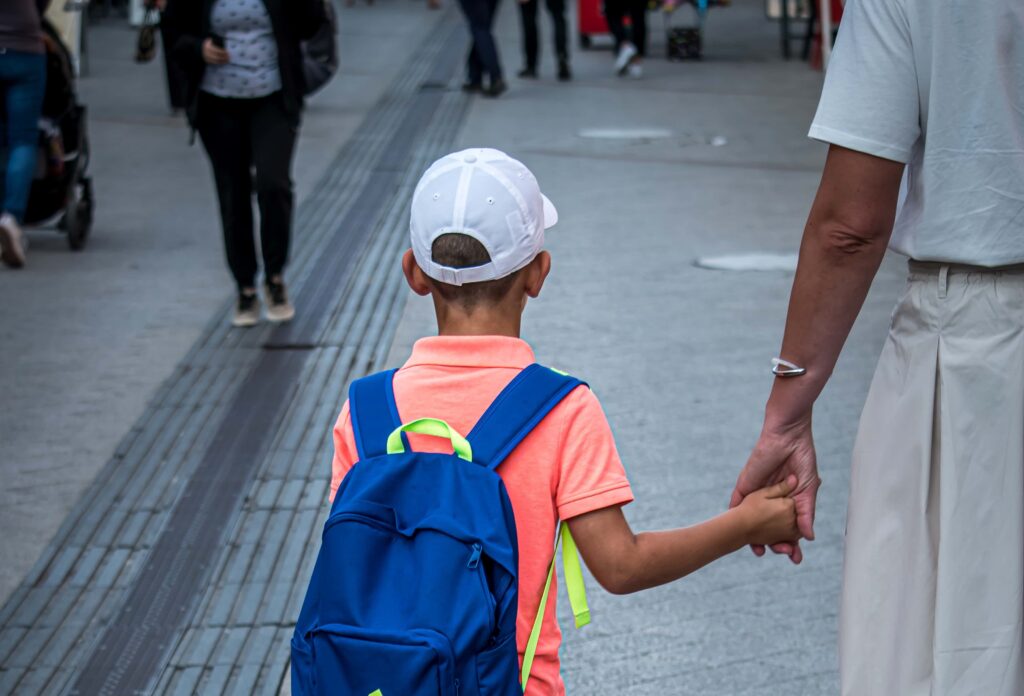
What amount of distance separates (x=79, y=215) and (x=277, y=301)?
1.98m

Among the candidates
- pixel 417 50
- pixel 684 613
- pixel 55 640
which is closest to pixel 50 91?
pixel 55 640

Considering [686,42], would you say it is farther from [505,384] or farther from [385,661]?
[385,661]

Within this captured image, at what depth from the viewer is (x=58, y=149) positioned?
775cm

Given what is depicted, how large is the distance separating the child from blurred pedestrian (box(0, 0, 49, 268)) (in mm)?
5779

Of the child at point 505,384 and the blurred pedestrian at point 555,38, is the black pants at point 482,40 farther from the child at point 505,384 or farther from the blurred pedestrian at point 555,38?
Answer: the child at point 505,384

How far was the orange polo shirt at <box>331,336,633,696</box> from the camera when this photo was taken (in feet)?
6.71

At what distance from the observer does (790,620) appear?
3.96m

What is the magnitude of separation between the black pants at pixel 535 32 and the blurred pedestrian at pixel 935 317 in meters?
13.4

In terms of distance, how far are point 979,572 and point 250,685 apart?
2.06 m

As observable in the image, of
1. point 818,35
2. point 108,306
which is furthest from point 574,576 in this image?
point 818,35

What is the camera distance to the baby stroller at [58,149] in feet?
25.4

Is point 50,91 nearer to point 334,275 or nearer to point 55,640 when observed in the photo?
point 334,275

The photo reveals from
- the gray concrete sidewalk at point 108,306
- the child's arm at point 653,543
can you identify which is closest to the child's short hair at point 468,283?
the child's arm at point 653,543

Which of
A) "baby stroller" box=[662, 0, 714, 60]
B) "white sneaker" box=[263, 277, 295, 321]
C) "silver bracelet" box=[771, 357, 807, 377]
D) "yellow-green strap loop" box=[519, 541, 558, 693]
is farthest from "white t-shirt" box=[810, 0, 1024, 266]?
"baby stroller" box=[662, 0, 714, 60]
